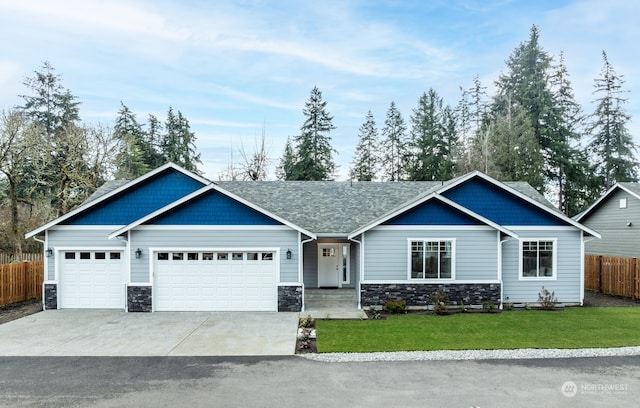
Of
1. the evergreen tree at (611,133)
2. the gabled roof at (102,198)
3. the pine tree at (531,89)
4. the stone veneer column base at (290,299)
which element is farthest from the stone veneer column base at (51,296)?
the evergreen tree at (611,133)

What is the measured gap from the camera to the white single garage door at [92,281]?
558 inches

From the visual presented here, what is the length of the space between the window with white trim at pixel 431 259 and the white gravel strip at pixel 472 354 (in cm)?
485

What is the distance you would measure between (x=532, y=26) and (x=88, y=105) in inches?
→ 1748

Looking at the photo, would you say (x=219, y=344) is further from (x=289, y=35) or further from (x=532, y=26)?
(x=532, y=26)

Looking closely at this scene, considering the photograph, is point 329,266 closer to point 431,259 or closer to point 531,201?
point 431,259

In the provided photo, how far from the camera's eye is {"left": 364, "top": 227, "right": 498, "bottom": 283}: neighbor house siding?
13797mm

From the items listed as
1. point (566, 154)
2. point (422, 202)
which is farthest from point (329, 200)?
point (566, 154)

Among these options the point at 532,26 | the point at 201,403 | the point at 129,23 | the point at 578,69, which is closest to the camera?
the point at 201,403

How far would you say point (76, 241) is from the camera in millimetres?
14164

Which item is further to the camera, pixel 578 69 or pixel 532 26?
pixel 532 26

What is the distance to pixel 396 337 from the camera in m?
10.1

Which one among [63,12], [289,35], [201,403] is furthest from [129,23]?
[201,403]

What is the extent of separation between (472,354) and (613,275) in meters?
12.1

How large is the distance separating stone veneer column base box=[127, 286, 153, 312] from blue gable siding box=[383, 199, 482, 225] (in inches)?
336
